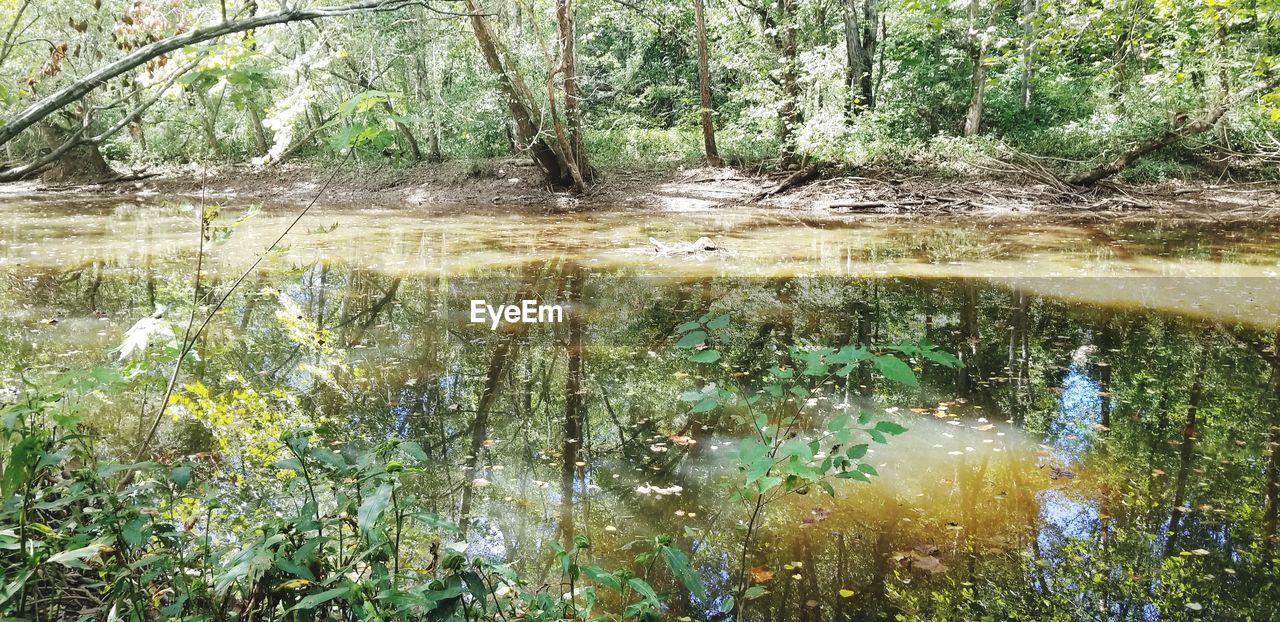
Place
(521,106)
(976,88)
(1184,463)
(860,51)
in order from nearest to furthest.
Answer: (1184,463), (521,106), (976,88), (860,51)

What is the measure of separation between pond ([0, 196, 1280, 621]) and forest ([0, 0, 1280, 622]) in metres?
0.03

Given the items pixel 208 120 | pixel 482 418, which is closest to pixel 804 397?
pixel 482 418

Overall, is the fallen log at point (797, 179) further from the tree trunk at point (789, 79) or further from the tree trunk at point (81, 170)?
the tree trunk at point (81, 170)

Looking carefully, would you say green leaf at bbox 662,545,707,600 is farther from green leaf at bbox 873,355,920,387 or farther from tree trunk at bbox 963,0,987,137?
tree trunk at bbox 963,0,987,137

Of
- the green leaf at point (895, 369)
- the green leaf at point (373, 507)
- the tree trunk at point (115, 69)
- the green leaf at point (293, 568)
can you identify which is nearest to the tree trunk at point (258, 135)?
the tree trunk at point (115, 69)

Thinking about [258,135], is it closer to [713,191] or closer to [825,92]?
[713,191]

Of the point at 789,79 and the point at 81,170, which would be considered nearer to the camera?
the point at 789,79

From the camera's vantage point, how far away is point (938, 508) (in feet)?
13.0

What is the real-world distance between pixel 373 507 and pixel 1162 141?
20102 millimetres

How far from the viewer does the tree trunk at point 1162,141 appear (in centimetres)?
1549

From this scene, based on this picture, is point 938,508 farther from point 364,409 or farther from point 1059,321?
point 1059,321

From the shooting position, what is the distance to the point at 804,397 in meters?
3.67

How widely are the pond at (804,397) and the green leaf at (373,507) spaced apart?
1.12 meters

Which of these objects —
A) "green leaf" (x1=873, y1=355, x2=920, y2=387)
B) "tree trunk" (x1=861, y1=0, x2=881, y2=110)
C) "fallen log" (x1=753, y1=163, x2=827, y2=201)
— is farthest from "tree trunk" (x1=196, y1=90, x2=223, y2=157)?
"tree trunk" (x1=861, y1=0, x2=881, y2=110)
